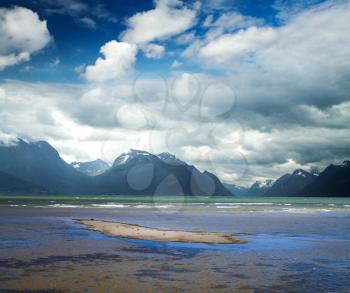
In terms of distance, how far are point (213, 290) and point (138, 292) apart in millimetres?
3420

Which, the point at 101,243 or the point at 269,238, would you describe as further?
the point at 269,238

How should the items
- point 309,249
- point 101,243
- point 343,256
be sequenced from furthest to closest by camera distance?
point 101,243
point 309,249
point 343,256

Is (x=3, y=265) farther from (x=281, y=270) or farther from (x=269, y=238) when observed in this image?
(x=269, y=238)

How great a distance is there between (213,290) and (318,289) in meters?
4.87

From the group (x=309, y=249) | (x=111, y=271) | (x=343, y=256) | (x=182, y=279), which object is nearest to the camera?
(x=182, y=279)

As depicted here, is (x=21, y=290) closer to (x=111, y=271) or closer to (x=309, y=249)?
(x=111, y=271)

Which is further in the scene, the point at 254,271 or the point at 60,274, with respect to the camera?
the point at 254,271

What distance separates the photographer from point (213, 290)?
54.4 feet

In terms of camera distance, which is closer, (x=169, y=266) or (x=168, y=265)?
(x=169, y=266)

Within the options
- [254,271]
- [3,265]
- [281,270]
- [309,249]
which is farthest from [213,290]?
[309,249]

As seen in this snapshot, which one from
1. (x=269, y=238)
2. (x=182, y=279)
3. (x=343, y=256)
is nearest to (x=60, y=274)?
(x=182, y=279)

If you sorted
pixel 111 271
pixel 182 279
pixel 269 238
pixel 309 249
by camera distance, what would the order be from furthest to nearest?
pixel 269 238 → pixel 309 249 → pixel 111 271 → pixel 182 279

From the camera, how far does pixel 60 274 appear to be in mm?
19141

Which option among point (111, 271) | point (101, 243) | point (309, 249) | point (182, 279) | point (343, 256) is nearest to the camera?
point (182, 279)
